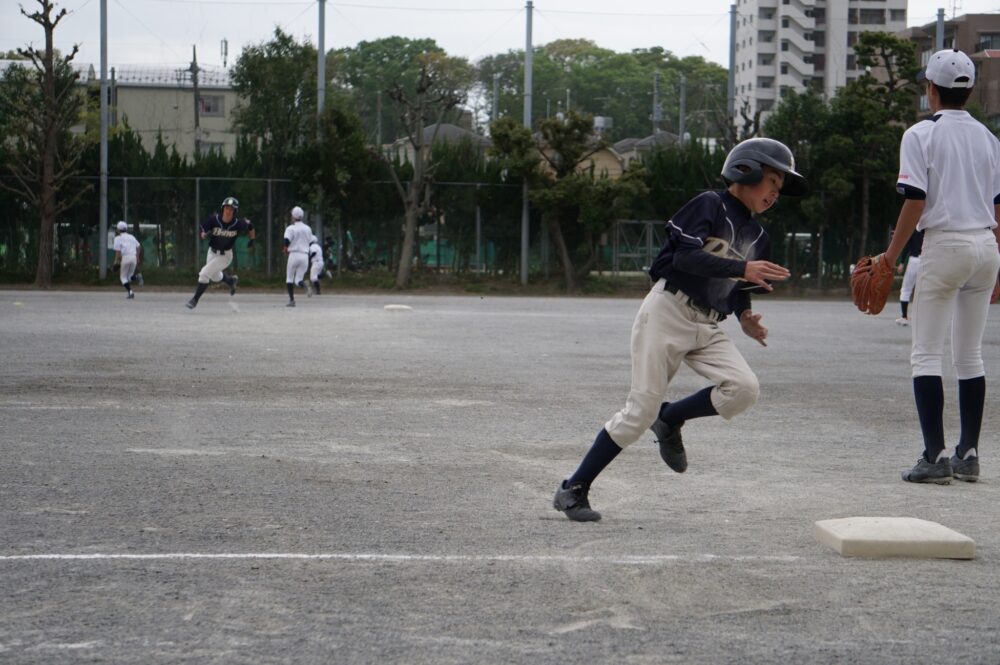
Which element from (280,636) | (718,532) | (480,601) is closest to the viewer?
(280,636)

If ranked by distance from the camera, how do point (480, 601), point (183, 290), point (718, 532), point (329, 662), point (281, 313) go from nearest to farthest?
1. point (329, 662)
2. point (480, 601)
3. point (718, 532)
4. point (281, 313)
5. point (183, 290)

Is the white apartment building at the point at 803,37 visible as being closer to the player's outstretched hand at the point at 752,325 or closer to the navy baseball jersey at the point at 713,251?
the player's outstretched hand at the point at 752,325

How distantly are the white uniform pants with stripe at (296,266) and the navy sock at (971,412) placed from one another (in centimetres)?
2074

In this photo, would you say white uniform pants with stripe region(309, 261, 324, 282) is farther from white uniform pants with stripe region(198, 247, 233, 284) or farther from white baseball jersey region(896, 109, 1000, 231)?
white baseball jersey region(896, 109, 1000, 231)

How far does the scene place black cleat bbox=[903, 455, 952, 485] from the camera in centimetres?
734

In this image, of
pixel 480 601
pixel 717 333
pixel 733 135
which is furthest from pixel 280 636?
pixel 733 135

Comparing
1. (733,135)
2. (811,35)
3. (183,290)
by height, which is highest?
(811,35)

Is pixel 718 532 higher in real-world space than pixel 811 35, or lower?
lower

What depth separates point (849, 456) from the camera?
8398 millimetres

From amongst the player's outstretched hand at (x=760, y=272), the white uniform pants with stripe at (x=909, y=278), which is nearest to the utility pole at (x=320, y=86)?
the white uniform pants with stripe at (x=909, y=278)

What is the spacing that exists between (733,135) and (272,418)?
1309 inches

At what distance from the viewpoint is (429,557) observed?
17.5 feet

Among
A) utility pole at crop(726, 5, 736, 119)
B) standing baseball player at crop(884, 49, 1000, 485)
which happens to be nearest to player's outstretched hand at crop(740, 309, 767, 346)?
standing baseball player at crop(884, 49, 1000, 485)

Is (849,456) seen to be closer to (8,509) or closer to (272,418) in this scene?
(272,418)
